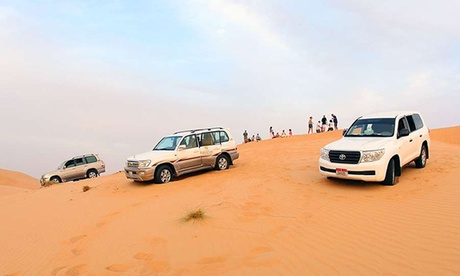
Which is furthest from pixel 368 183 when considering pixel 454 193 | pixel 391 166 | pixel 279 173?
pixel 279 173

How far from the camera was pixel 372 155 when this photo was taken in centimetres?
720

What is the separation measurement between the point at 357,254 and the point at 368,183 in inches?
177

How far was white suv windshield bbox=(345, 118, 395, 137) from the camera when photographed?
820cm

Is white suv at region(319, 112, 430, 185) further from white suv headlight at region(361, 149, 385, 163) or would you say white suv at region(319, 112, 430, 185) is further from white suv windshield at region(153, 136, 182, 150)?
white suv windshield at region(153, 136, 182, 150)

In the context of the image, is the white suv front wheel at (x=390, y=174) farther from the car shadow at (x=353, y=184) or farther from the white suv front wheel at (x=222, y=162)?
the white suv front wheel at (x=222, y=162)

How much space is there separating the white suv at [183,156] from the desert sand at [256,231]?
131 cm

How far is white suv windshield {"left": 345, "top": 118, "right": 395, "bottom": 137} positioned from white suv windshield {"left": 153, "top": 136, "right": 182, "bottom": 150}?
6419 millimetres

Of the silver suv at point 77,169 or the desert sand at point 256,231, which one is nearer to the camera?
the desert sand at point 256,231

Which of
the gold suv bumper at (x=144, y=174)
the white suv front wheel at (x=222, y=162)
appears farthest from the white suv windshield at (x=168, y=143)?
the white suv front wheel at (x=222, y=162)

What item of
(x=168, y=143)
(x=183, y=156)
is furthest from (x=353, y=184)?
(x=168, y=143)

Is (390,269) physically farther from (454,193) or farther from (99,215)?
(99,215)

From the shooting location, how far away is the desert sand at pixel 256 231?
4.03 metres

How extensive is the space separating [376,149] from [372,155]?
20cm

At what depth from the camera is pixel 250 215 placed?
244 inches
